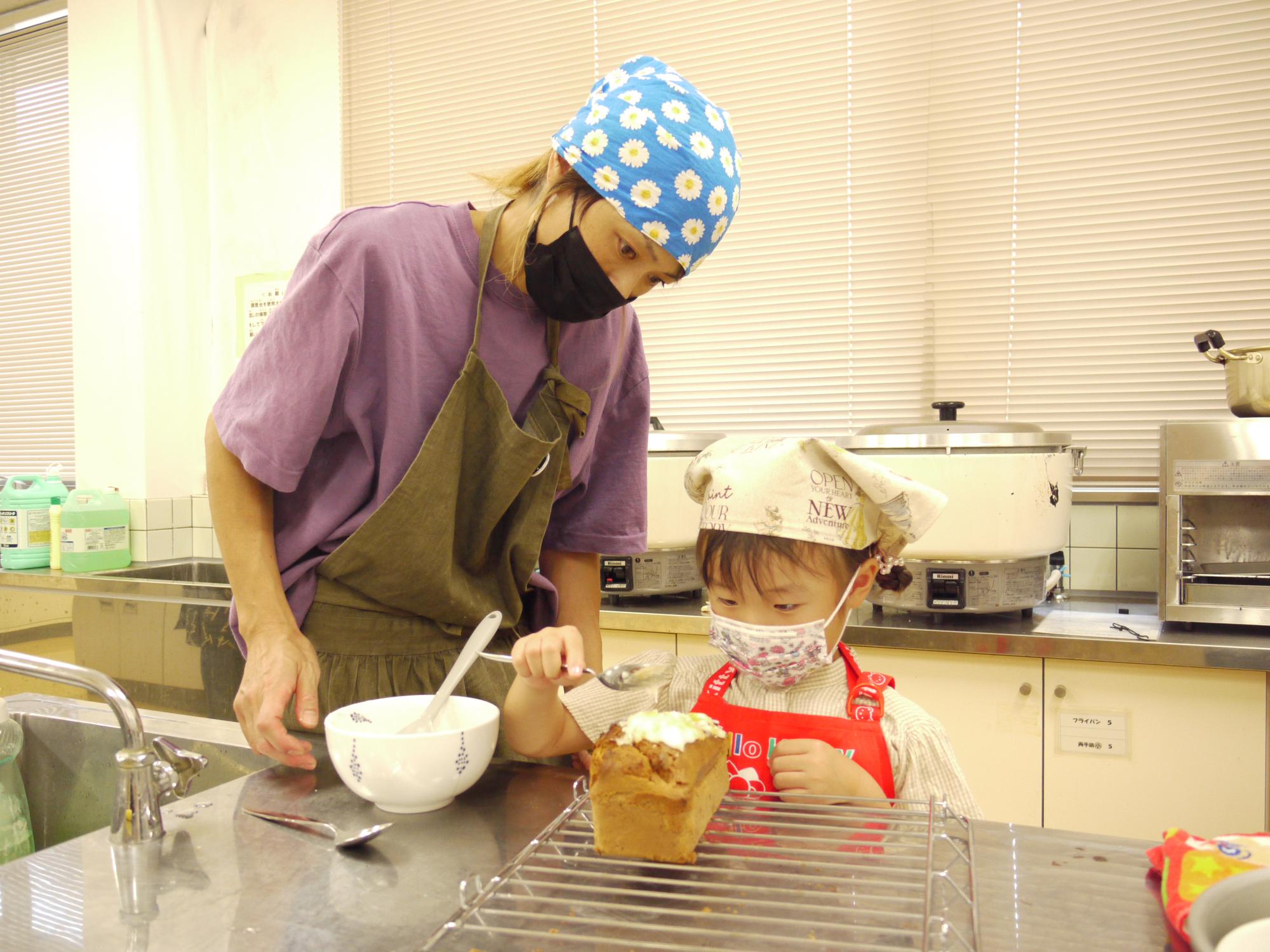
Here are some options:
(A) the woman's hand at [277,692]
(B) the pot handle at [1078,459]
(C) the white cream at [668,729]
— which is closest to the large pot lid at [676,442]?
(B) the pot handle at [1078,459]

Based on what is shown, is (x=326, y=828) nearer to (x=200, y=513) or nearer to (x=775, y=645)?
(x=775, y=645)

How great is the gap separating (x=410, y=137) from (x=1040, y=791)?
9.84 ft

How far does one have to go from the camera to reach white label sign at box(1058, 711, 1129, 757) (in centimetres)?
196

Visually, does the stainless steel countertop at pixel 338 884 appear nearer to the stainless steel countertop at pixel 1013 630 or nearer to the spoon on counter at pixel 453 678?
the spoon on counter at pixel 453 678

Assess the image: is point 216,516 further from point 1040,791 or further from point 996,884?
point 1040,791

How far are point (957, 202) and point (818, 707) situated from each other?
206 centimetres

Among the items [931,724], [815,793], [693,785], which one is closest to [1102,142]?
[931,724]

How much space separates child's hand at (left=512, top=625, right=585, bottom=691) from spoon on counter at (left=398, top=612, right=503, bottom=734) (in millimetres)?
46

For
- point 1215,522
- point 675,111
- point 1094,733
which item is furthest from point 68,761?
point 1215,522

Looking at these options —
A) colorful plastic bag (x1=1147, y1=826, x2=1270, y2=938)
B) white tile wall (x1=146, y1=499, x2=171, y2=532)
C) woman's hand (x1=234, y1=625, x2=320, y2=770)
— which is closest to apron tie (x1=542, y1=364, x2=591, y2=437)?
woman's hand (x1=234, y1=625, x2=320, y2=770)

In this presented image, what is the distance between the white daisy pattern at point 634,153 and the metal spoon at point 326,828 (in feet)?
2.54

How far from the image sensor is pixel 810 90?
2.89m

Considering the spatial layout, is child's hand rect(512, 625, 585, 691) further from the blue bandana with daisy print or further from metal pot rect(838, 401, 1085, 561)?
metal pot rect(838, 401, 1085, 561)

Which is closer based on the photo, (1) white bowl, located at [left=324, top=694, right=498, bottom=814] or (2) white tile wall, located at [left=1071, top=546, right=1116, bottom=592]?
(1) white bowl, located at [left=324, top=694, right=498, bottom=814]
